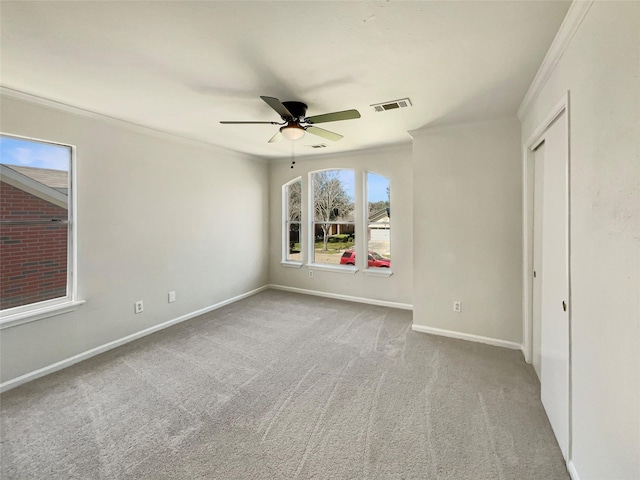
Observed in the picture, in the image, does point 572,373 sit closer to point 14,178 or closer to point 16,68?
point 16,68

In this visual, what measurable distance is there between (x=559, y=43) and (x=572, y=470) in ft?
8.05

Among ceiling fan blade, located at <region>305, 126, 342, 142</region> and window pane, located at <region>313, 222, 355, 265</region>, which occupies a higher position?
ceiling fan blade, located at <region>305, 126, 342, 142</region>

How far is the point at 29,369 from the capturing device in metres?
2.53

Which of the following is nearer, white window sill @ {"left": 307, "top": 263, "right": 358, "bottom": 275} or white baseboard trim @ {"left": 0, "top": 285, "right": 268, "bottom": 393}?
white baseboard trim @ {"left": 0, "top": 285, "right": 268, "bottom": 393}

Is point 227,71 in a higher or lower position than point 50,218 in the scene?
higher

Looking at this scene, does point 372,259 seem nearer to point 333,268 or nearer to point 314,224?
point 333,268

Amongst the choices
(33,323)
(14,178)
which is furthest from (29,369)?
(14,178)

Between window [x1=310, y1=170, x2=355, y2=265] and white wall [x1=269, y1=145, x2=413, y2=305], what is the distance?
0.21 meters

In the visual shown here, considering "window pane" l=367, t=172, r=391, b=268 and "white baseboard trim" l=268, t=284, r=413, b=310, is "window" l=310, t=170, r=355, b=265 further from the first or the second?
"white baseboard trim" l=268, t=284, r=413, b=310

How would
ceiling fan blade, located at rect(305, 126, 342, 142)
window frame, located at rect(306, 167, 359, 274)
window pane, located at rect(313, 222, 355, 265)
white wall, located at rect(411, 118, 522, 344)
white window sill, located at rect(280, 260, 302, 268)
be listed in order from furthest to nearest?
1. white window sill, located at rect(280, 260, 302, 268)
2. window pane, located at rect(313, 222, 355, 265)
3. window frame, located at rect(306, 167, 359, 274)
4. white wall, located at rect(411, 118, 522, 344)
5. ceiling fan blade, located at rect(305, 126, 342, 142)

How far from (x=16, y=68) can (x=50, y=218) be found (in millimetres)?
1335

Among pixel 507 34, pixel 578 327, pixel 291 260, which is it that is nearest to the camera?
pixel 578 327

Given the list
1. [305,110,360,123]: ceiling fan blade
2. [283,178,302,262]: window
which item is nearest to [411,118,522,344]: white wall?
[305,110,360,123]: ceiling fan blade

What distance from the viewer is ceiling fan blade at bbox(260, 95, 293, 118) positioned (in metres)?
2.04
